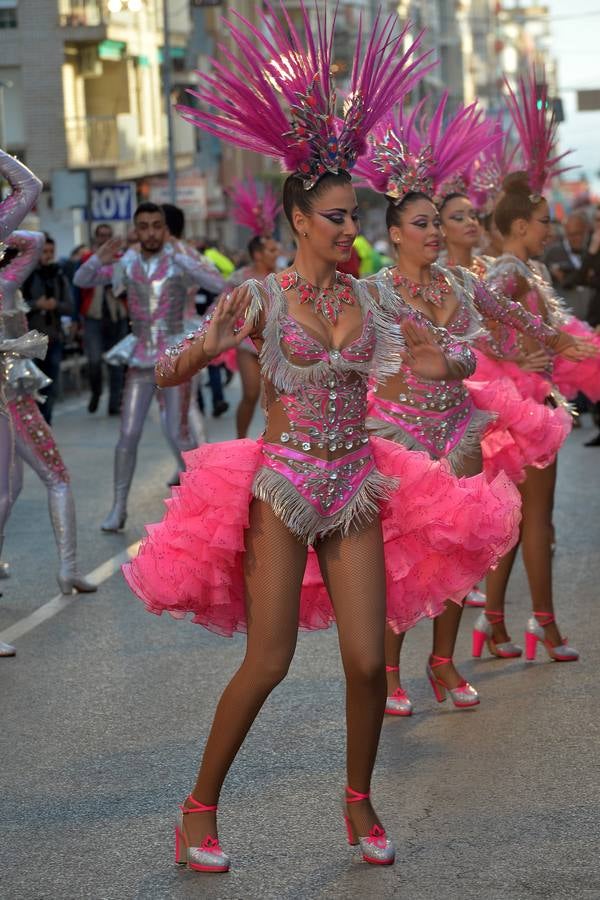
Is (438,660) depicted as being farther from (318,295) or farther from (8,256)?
(8,256)

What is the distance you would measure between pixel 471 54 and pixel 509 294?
169m

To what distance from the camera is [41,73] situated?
158 feet

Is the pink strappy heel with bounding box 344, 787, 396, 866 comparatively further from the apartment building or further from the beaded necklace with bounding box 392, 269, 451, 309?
the apartment building

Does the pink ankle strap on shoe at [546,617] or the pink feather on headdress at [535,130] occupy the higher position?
the pink feather on headdress at [535,130]

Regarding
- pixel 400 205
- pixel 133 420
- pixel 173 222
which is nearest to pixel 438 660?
pixel 400 205

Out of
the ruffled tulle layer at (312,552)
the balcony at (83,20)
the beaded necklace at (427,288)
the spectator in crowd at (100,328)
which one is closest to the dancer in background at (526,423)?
the beaded necklace at (427,288)

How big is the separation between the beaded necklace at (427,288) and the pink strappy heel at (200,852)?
2.51 meters

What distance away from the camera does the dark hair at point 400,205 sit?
23.1ft

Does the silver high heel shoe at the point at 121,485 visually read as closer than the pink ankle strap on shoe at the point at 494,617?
No

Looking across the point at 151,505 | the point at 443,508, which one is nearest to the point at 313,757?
the point at 443,508

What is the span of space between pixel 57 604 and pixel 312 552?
4.18 metres

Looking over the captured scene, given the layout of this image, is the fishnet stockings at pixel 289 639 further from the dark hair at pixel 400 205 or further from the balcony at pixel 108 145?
the balcony at pixel 108 145

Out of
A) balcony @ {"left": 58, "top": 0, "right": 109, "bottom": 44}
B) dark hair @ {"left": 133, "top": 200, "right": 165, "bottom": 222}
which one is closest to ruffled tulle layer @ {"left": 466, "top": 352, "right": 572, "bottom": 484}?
dark hair @ {"left": 133, "top": 200, "right": 165, "bottom": 222}

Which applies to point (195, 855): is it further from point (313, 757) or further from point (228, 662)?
→ point (228, 662)
